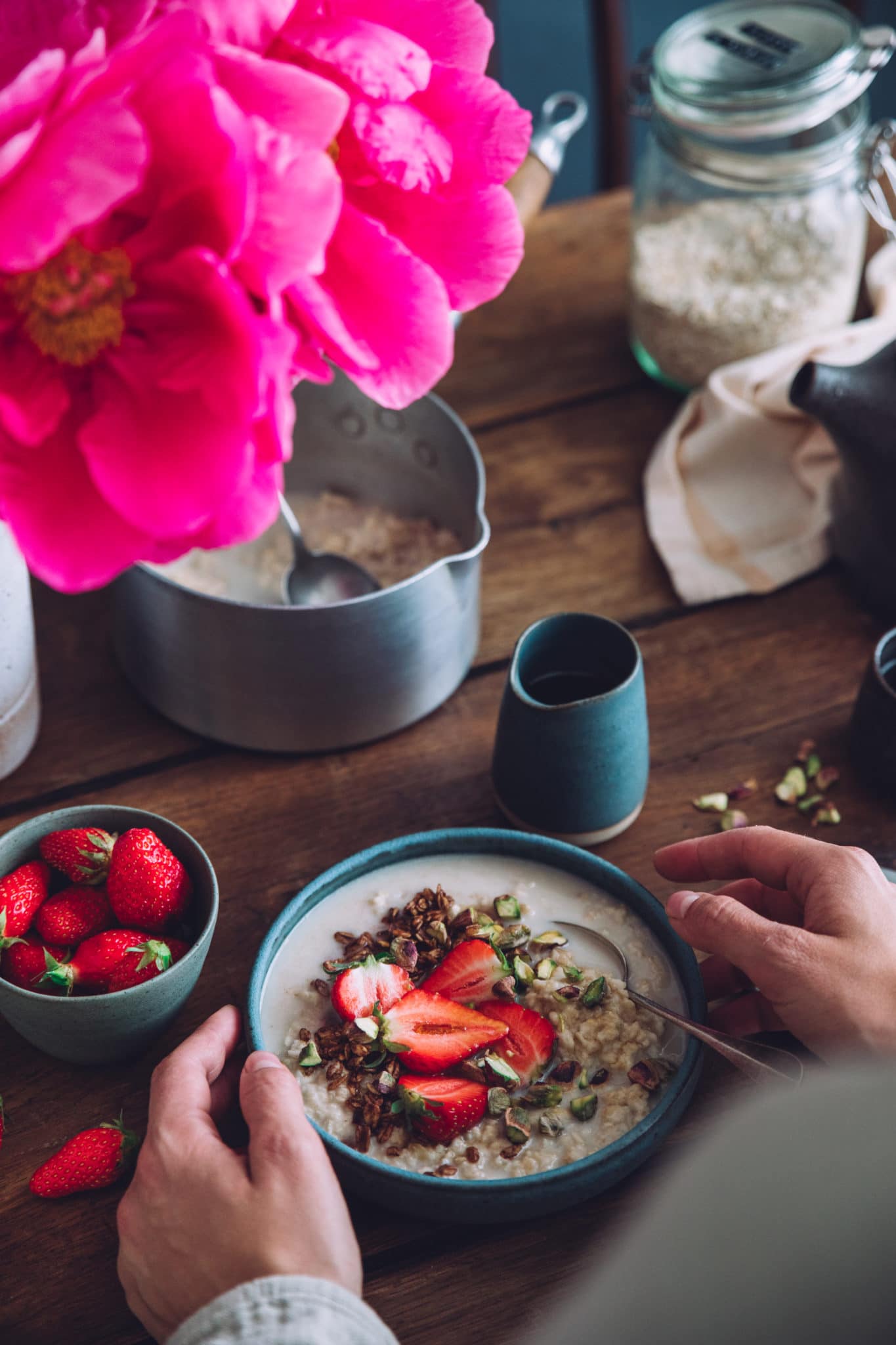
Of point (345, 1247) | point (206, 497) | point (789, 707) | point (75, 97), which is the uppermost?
point (75, 97)

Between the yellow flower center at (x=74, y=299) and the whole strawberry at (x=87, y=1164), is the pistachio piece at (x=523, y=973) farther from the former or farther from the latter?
the yellow flower center at (x=74, y=299)

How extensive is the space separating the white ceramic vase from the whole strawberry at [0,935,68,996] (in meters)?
0.19

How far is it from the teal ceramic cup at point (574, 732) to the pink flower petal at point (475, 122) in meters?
0.32

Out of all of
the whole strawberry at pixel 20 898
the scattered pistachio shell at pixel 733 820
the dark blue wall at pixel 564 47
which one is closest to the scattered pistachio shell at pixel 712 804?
the scattered pistachio shell at pixel 733 820

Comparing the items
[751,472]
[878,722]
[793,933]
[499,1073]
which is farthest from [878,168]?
[499,1073]

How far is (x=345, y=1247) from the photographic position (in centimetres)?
57

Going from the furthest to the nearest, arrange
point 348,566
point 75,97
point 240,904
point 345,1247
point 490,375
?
point 490,375 < point 348,566 < point 240,904 < point 345,1247 < point 75,97

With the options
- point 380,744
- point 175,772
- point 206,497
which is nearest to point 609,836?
point 380,744

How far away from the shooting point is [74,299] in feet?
1.40

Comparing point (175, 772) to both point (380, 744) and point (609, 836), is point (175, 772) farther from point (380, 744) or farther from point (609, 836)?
point (609, 836)

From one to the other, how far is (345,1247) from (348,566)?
1.60 feet

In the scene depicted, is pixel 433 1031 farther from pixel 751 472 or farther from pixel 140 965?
pixel 751 472

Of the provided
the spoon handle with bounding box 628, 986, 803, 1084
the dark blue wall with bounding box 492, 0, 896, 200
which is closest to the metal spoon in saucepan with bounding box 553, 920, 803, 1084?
the spoon handle with bounding box 628, 986, 803, 1084

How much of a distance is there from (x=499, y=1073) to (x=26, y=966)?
0.25 metres
